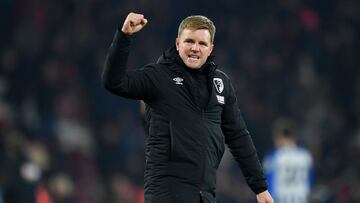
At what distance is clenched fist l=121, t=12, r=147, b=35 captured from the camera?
192 inches

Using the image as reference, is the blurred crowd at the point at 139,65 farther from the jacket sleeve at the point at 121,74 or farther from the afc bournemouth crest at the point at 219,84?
the jacket sleeve at the point at 121,74

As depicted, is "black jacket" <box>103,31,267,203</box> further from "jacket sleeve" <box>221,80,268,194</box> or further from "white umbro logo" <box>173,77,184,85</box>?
"jacket sleeve" <box>221,80,268,194</box>

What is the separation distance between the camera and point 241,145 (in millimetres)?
5578

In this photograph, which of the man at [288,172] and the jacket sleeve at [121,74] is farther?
the man at [288,172]

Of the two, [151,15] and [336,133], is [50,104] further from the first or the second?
[336,133]

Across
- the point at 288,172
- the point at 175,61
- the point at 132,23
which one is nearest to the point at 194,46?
the point at 175,61

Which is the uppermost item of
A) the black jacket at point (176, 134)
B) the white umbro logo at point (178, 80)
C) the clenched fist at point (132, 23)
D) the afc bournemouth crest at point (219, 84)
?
the clenched fist at point (132, 23)

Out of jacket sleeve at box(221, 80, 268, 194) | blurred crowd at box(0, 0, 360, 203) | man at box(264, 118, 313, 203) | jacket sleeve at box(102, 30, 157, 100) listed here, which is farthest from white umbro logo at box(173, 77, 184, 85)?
blurred crowd at box(0, 0, 360, 203)

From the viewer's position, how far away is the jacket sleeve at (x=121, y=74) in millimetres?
4918

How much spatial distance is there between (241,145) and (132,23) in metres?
1.08

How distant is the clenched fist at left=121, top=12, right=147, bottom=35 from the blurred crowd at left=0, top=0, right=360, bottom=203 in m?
6.71

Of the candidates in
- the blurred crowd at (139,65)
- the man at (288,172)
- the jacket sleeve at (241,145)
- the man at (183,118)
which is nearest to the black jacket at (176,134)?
the man at (183,118)

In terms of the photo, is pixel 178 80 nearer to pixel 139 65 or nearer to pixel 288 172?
pixel 288 172

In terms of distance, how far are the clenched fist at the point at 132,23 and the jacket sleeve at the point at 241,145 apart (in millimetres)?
854
